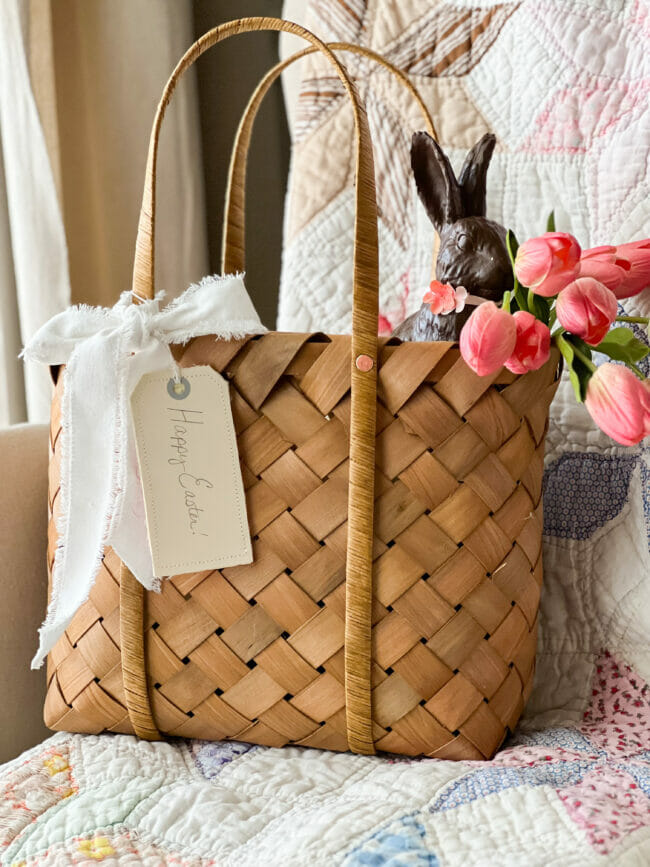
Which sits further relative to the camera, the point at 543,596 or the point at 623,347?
the point at 543,596

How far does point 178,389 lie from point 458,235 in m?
0.27

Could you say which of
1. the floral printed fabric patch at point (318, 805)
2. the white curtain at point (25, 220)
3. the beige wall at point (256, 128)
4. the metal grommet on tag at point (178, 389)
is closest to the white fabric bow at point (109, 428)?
the metal grommet on tag at point (178, 389)

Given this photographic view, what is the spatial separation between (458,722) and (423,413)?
25 centimetres

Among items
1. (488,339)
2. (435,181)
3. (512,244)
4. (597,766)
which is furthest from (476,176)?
(597,766)

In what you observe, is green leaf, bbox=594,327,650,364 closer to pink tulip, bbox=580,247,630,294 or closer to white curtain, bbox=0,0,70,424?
pink tulip, bbox=580,247,630,294

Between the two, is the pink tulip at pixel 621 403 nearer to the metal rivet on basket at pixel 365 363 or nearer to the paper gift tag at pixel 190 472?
the metal rivet on basket at pixel 365 363

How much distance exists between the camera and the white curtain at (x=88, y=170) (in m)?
1.18

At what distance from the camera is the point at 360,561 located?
61cm

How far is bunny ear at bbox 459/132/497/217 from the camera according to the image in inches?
27.8

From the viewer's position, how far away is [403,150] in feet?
3.14

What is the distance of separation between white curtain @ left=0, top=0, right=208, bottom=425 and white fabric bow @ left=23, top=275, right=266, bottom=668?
602 mm

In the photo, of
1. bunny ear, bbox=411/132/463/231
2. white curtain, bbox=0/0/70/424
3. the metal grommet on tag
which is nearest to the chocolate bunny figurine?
bunny ear, bbox=411/132/463/231

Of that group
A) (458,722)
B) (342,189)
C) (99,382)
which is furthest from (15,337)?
(458,722)

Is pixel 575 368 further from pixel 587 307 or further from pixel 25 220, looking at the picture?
pixel 25 220
